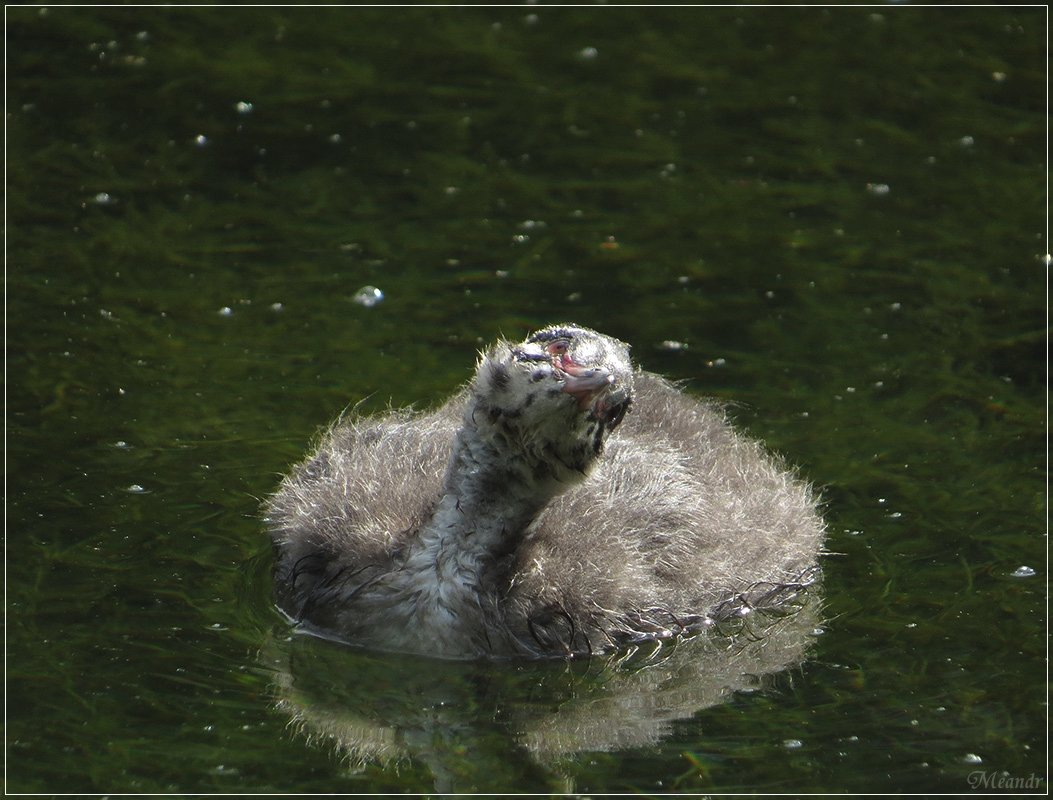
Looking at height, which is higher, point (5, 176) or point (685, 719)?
point (685, 719)

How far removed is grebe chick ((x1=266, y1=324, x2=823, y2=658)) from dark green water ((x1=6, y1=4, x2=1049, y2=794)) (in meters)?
0.18

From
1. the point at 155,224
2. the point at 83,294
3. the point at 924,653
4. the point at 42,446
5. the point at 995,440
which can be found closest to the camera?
the point at 924,653

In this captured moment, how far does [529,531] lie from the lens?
6695mm

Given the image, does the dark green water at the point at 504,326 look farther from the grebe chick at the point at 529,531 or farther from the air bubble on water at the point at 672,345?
the grebe chick at the point at 529,531

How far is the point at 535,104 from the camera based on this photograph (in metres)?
12.0

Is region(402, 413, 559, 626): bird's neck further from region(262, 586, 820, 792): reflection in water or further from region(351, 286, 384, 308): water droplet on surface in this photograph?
region(351, 286, 384, 308): water droplet on surface

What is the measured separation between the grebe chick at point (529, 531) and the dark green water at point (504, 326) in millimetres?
183

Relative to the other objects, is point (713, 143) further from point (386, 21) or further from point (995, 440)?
point (995, 440)

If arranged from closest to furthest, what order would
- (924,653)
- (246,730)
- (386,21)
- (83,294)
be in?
(246,730) < (924,653) < (83,294) < (386,21)

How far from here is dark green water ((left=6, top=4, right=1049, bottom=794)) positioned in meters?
6.12

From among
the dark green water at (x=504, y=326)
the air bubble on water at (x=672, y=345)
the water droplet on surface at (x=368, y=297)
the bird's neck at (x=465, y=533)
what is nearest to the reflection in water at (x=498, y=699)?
the dark green water at (x=504, y=326)

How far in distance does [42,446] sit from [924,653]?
149 inches

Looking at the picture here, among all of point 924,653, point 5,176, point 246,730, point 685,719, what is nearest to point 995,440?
point 924,653

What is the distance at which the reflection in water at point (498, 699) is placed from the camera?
601cm
